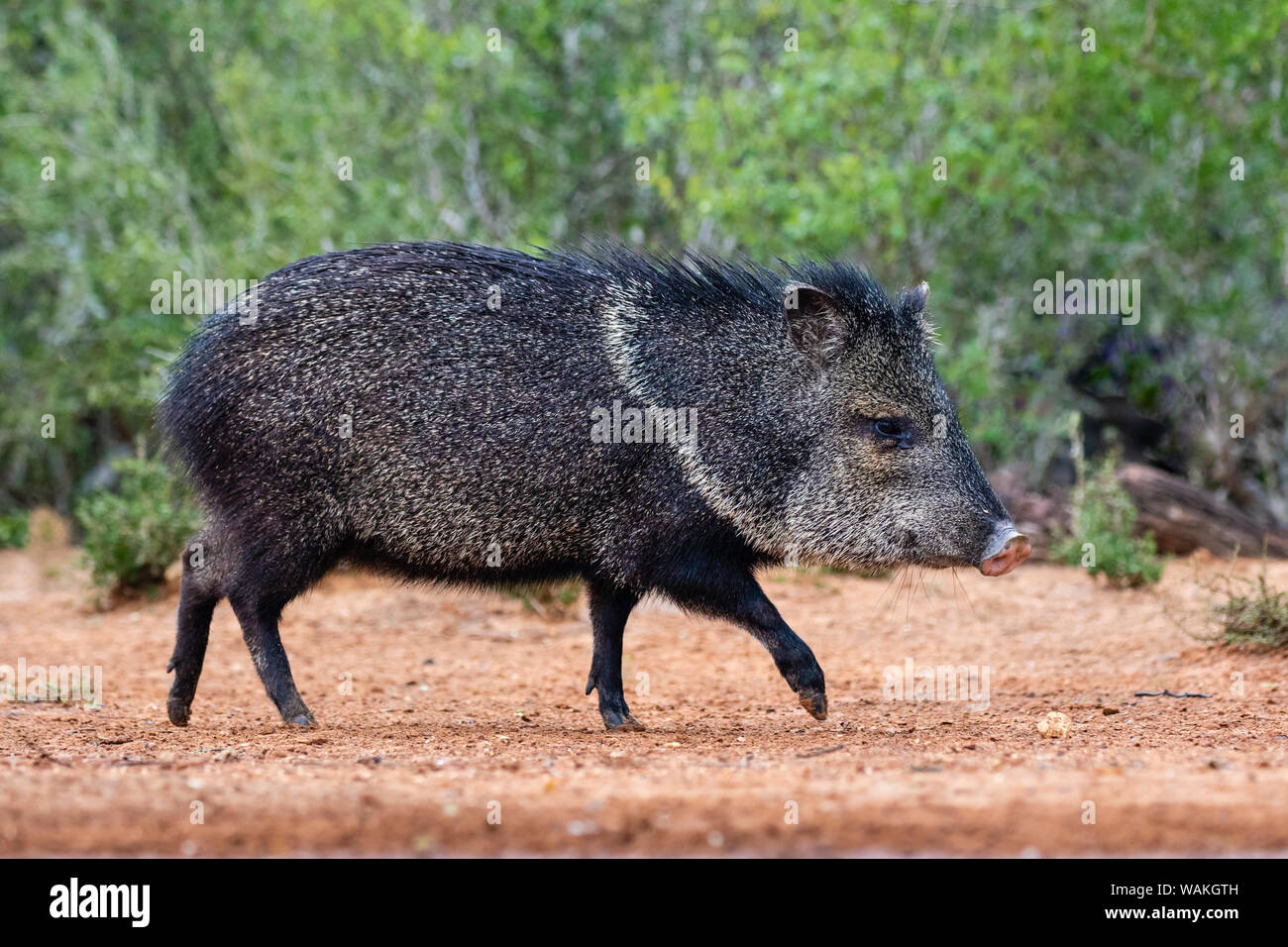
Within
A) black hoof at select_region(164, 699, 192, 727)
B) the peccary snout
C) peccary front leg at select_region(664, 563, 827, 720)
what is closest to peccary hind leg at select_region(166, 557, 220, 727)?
black hoof at select_region(164, 699, 192, 727)

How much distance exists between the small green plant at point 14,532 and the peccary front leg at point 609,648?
30.5 feet

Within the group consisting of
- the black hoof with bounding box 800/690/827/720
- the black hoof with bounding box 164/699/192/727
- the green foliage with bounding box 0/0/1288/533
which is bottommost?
the black hoof with bounding box 164/699/192/727

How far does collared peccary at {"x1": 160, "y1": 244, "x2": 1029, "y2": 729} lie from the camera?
5070mm

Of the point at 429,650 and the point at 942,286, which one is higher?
the point at 942,286

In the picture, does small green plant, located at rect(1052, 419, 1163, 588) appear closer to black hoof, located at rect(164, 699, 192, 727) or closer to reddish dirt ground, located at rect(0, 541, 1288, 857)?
reddish dirt ground, located at rect(0, 541, 1288, 857)

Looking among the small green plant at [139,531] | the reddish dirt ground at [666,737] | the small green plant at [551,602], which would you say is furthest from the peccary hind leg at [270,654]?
the small green plant at [139,531]

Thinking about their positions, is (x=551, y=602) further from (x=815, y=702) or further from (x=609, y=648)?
(x=815, y=702)

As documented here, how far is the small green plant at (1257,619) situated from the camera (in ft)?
20.3

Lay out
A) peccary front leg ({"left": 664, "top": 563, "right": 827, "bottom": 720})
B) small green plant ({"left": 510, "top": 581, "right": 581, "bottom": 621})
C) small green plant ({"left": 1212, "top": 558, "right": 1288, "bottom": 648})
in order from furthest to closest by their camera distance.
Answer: small green plant ({"left": 510, "top": 581, "right": 581, "bottom": 621})
small green plant ({"left": 1212, "top": 558, "right": 1288, "bottom": 648})
peccary front leg ({"left": 664, "top": 563, "right": 827, "bottom": 720})

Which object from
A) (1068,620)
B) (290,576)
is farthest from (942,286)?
(290,576)

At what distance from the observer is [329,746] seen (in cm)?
470

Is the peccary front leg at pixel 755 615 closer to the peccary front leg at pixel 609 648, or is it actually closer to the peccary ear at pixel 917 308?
the peccary front leg at pixel 609 648
